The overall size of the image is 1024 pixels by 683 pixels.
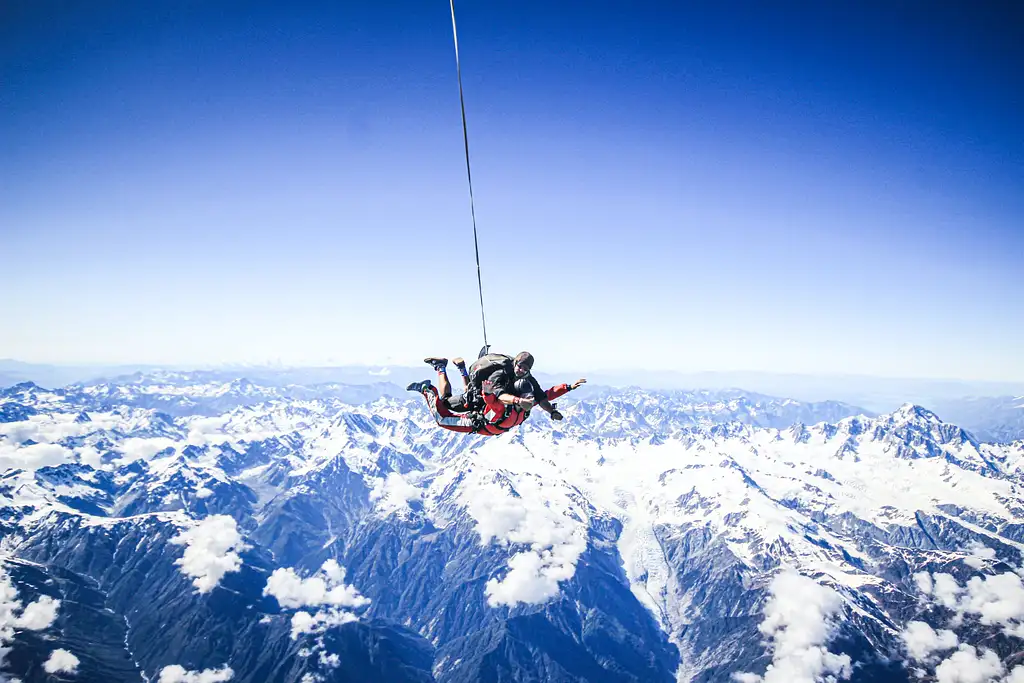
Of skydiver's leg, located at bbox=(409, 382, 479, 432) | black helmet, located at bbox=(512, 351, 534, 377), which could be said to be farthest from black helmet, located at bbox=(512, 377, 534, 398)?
skydiver's leg, located at bbox=(409, 382, 479, 432)

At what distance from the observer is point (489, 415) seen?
18.7 m

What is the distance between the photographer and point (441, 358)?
2173cm

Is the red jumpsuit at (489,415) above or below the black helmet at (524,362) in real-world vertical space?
below

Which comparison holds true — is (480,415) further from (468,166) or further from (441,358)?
(468,166)

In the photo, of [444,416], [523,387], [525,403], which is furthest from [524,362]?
[444,416]

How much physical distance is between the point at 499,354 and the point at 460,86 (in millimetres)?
8816

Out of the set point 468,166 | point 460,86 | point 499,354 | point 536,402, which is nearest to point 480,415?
point 499,354

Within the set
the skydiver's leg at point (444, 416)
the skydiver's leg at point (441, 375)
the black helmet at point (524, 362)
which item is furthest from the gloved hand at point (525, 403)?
the skydiver's leg at point (441, 375)

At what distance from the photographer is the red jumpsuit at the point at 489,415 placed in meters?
17.1

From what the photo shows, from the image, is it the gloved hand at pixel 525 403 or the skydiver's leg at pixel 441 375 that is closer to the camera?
the gloved hand at pixel 525 403

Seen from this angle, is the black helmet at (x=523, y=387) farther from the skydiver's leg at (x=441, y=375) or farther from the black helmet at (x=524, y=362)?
the skydiver's leg at (x=441, y=375)

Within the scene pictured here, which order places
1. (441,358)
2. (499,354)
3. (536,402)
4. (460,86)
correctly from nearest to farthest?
(460,86) → (536,402) → (499,354) → (441,358)

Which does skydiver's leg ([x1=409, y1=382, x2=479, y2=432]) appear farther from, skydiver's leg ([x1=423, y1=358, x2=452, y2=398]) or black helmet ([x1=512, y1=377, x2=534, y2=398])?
black helmet ([x1=512, y1=377, x2=534, y2=398])

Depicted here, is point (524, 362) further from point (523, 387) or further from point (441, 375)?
point (441, 375)
